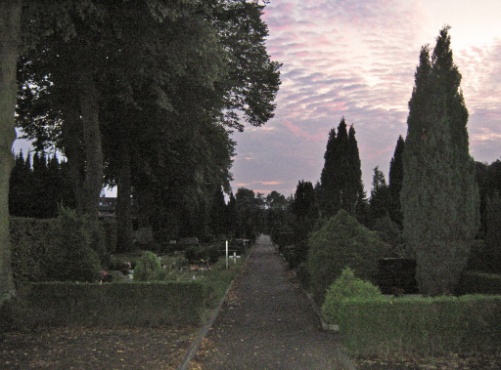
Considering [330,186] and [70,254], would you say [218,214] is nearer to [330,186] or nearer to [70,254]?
[330,186]

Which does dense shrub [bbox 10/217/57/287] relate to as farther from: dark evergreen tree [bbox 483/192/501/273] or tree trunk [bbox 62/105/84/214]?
dark evergreen tree [bbox 483/192/501/273]

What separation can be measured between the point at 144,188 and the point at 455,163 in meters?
32.2

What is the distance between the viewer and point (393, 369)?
7336 millimetres

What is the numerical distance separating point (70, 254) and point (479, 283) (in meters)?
9.51

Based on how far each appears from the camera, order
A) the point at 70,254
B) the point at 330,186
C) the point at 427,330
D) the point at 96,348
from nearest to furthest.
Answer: the point at 427,330
the point at 96,348
the point at 70,254
the point at 330,186

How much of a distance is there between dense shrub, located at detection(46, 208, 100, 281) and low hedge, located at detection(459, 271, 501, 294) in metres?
8.83

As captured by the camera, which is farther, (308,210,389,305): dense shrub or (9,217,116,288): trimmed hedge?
Result: (9,217,116,288): trimmed hedge

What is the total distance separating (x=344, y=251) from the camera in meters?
11.8

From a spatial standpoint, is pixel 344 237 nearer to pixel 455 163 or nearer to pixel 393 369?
pixel 455 163

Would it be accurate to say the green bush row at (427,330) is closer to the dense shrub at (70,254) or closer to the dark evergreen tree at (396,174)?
the dense shrub at (70,254)

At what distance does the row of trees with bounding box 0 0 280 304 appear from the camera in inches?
522

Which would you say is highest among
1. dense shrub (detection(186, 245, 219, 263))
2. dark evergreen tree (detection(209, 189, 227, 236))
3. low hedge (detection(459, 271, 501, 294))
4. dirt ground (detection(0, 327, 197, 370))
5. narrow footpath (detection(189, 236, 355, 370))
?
dark evergreen tree (detection(209, 189, 227, 236))

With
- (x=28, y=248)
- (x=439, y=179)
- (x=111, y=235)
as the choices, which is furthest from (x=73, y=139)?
(x=439, y=179)

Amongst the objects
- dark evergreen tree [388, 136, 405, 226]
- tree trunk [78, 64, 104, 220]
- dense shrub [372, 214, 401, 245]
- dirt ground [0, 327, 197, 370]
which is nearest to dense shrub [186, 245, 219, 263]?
tree trunk [78, 64, 104, 220]
